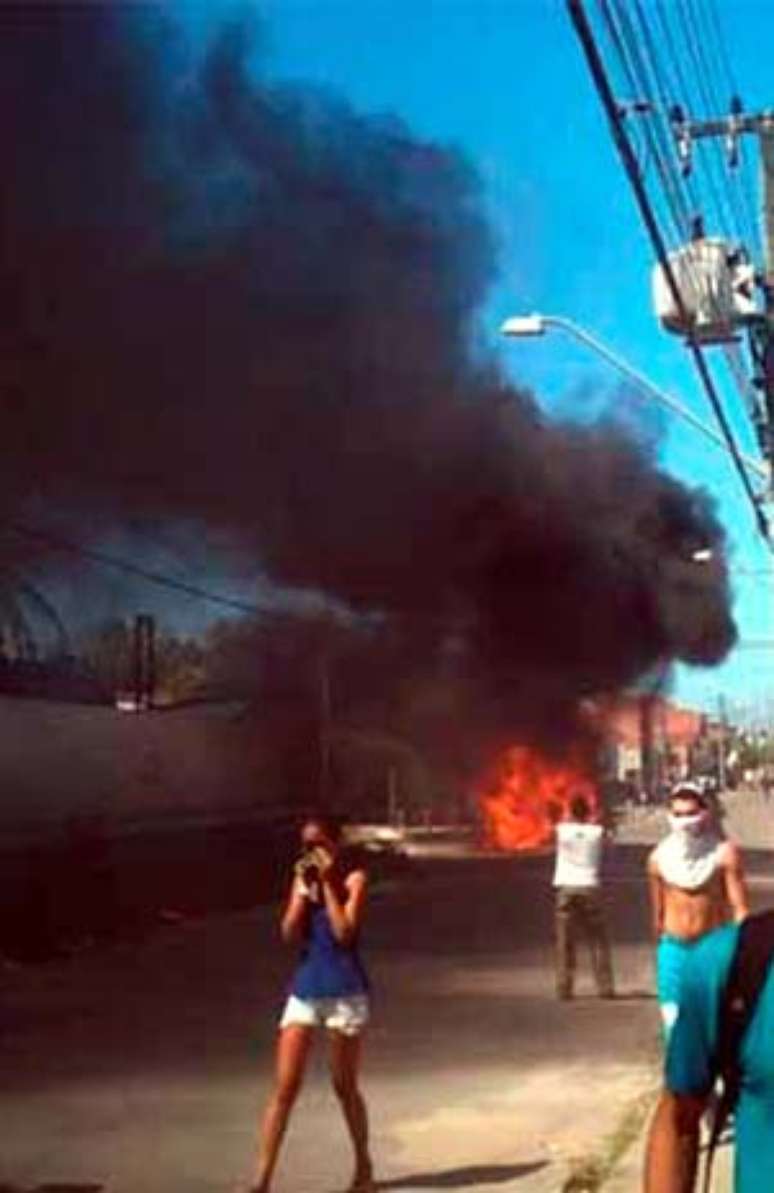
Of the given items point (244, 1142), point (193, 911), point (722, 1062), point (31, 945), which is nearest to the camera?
point (722, 1062)

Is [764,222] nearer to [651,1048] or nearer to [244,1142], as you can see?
[651,1048]

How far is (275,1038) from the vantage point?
10.9 m

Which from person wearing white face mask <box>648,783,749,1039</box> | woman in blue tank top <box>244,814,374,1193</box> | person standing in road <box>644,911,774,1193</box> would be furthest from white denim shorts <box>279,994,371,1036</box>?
person standing in road <box>644,911,774,1193</box>

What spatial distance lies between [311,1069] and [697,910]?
2.94m

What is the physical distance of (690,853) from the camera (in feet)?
25.3

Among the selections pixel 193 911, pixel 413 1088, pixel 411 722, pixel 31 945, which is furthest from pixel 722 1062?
pixel 411 722

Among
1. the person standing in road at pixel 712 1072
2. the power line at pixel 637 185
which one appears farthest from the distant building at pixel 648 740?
the person standing in road at pixel 712 1072

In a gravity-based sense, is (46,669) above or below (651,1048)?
above

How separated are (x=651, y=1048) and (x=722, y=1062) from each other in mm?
8365

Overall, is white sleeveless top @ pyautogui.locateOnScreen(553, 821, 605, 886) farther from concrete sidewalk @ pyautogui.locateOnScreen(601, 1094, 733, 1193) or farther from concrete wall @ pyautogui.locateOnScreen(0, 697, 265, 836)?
concrete wall @ pyautogui.locateOnScreen(0, 697, 265, 836)

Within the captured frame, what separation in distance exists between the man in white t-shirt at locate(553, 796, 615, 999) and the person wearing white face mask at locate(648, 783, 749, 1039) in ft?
14.7

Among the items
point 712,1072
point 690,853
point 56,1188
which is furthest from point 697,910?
point 712,1072

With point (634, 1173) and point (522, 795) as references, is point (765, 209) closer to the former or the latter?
point (634, 1173)

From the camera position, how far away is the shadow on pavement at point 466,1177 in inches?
267
